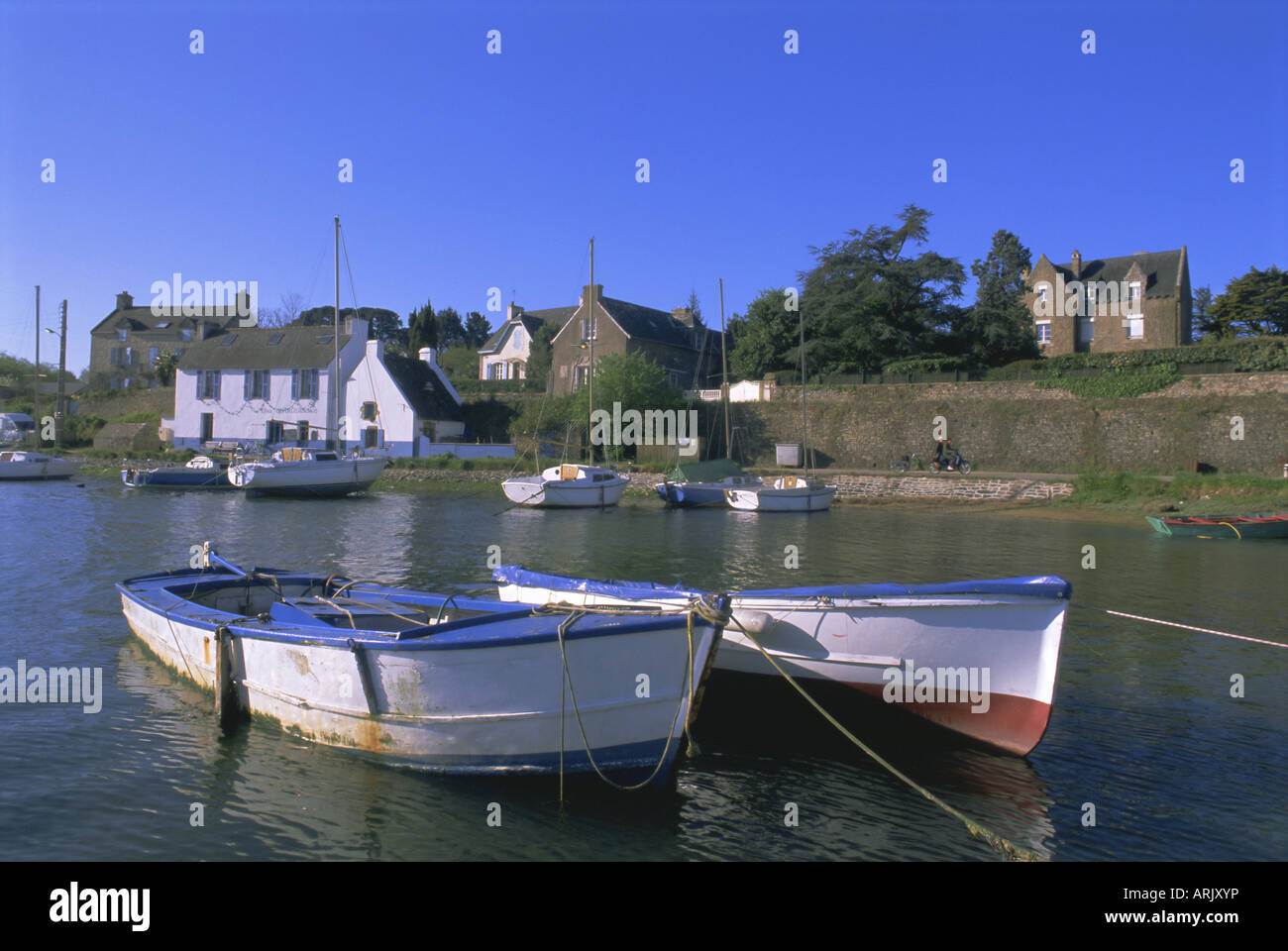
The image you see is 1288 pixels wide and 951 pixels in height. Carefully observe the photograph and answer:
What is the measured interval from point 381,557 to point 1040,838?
54.7 feet

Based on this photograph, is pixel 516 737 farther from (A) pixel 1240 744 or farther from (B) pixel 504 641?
(A) pixel 1240 744

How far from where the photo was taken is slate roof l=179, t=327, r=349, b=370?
178 ft

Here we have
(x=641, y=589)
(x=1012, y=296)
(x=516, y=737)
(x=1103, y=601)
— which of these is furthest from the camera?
(x=1012, y=296)

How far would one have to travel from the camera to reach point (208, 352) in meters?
57.2

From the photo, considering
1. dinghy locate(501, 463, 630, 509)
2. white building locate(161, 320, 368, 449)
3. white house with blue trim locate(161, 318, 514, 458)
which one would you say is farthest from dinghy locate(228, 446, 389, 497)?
white building locate(161, 320, 368, 449)

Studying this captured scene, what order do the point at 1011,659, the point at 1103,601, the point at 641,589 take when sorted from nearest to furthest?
the point at 1011,659, the point at 641,589, the point at 1103,601

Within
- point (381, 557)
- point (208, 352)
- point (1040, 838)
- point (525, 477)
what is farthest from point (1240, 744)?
point (208, 352)

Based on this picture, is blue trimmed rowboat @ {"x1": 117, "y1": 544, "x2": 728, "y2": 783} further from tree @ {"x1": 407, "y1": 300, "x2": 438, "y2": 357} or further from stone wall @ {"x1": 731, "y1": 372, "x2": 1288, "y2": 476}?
tree @ {"x1": 407, "y1": 300, "x2": 438, "y2": 357}

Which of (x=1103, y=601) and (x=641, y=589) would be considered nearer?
(x=641, y=589)

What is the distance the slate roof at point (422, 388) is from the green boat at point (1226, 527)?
40808mm

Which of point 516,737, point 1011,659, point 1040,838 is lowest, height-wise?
point 1040,838

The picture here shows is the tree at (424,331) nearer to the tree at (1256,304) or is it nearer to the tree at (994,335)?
the tree at (994,335)

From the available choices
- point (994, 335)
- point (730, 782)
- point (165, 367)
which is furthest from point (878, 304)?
point (165, 367)

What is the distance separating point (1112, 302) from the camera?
186 feet
